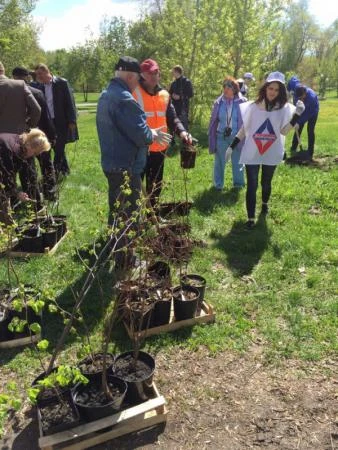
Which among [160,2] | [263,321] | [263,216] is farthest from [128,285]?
[160,2]

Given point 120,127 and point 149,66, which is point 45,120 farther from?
point 120,127

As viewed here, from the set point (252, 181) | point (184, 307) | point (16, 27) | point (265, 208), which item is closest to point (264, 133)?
point (252, 181)

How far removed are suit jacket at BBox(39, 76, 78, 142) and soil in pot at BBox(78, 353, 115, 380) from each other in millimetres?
5563

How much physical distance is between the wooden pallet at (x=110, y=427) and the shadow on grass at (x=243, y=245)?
7.20ft

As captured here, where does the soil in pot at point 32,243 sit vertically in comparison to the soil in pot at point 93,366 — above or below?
above

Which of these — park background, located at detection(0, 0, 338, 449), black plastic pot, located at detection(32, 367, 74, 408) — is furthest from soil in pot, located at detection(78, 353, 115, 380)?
park background, located at detection(0, 0, 338, 449)

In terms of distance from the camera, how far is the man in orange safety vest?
475 cm

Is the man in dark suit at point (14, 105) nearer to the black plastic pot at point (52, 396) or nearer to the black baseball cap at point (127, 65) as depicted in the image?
the black baseball cap at point (127, 65)

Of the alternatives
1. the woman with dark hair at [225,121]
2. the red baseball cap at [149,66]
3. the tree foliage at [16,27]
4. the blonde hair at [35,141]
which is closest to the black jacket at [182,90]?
the woman with dark hair at [225,121]

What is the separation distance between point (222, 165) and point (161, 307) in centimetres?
412

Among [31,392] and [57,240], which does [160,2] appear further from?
[31,392]

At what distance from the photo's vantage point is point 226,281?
457 centimetres

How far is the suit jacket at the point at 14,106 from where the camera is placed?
5.17 meters

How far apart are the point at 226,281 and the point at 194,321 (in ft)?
3.03
